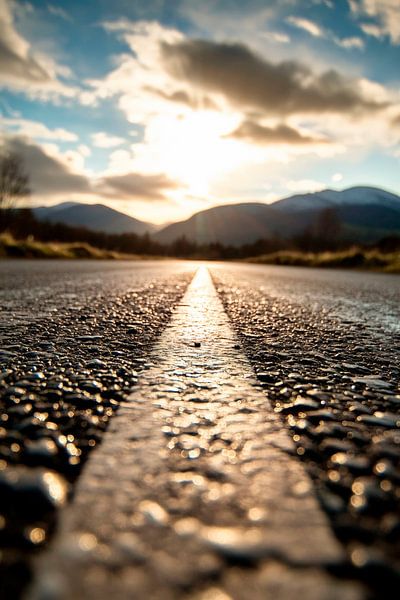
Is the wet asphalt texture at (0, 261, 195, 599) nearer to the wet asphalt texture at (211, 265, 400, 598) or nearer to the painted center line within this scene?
the painted center line

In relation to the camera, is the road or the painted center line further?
the road

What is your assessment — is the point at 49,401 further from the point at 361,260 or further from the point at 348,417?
the point at 361,260

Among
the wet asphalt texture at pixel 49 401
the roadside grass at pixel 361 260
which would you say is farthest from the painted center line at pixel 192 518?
the roadside grass at pixel 361 260

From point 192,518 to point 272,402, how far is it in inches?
26.2

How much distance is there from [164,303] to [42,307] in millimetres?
1123

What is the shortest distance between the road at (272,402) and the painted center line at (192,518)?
4 cm

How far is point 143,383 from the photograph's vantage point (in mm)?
1431

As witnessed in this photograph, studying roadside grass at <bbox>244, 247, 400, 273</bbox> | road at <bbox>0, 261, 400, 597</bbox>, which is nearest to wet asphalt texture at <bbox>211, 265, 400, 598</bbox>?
road at <bbox>0, 261, 400, 597</bbox>

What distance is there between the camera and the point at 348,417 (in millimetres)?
1177

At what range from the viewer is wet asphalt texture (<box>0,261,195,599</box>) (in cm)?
65

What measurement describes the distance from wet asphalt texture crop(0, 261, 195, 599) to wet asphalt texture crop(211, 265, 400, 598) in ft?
1.46

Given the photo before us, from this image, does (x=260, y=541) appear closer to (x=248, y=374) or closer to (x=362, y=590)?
(x=362, y=590)

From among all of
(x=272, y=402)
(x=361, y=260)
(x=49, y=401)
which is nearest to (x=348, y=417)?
(x=272, y=402)

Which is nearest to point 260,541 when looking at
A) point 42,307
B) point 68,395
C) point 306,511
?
point 306,511
